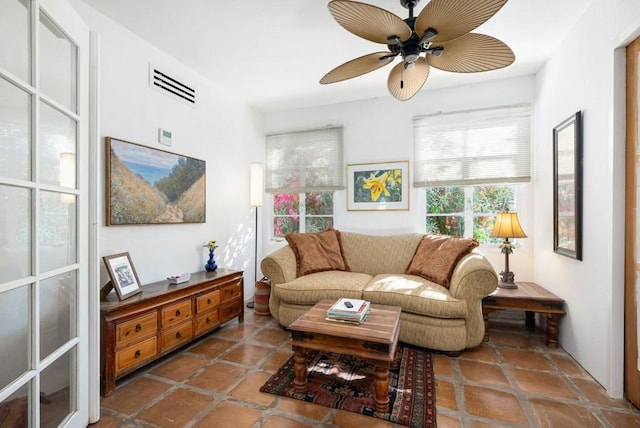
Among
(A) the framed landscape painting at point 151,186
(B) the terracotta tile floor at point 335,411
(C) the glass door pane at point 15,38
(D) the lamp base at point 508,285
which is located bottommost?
(B) the terracotta tile floor at point 335,411

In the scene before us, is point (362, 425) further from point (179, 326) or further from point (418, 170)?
point (418, 170)

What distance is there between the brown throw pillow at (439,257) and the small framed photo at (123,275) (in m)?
2.54

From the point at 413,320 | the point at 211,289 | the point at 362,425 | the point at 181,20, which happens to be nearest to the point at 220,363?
the point at 211,289

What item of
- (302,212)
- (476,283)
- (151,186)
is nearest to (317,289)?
(476,283)

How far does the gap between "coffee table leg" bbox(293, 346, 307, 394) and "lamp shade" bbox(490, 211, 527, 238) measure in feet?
7.23

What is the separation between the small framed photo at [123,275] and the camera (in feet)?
6.66

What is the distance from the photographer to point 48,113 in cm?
130

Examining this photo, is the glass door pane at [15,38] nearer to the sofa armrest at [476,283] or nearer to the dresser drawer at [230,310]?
the dresser drawer at [230,310]

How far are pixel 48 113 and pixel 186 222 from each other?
5.59 ft

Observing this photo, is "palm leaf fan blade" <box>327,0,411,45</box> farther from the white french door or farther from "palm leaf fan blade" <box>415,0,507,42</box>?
the white french door

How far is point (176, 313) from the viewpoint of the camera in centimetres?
237

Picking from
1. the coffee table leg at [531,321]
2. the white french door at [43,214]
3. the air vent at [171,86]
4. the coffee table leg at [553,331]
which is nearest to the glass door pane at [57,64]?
the white french door at [43,214]

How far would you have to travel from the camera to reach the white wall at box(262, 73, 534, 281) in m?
3.20

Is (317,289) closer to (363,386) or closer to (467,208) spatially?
(363,386)
